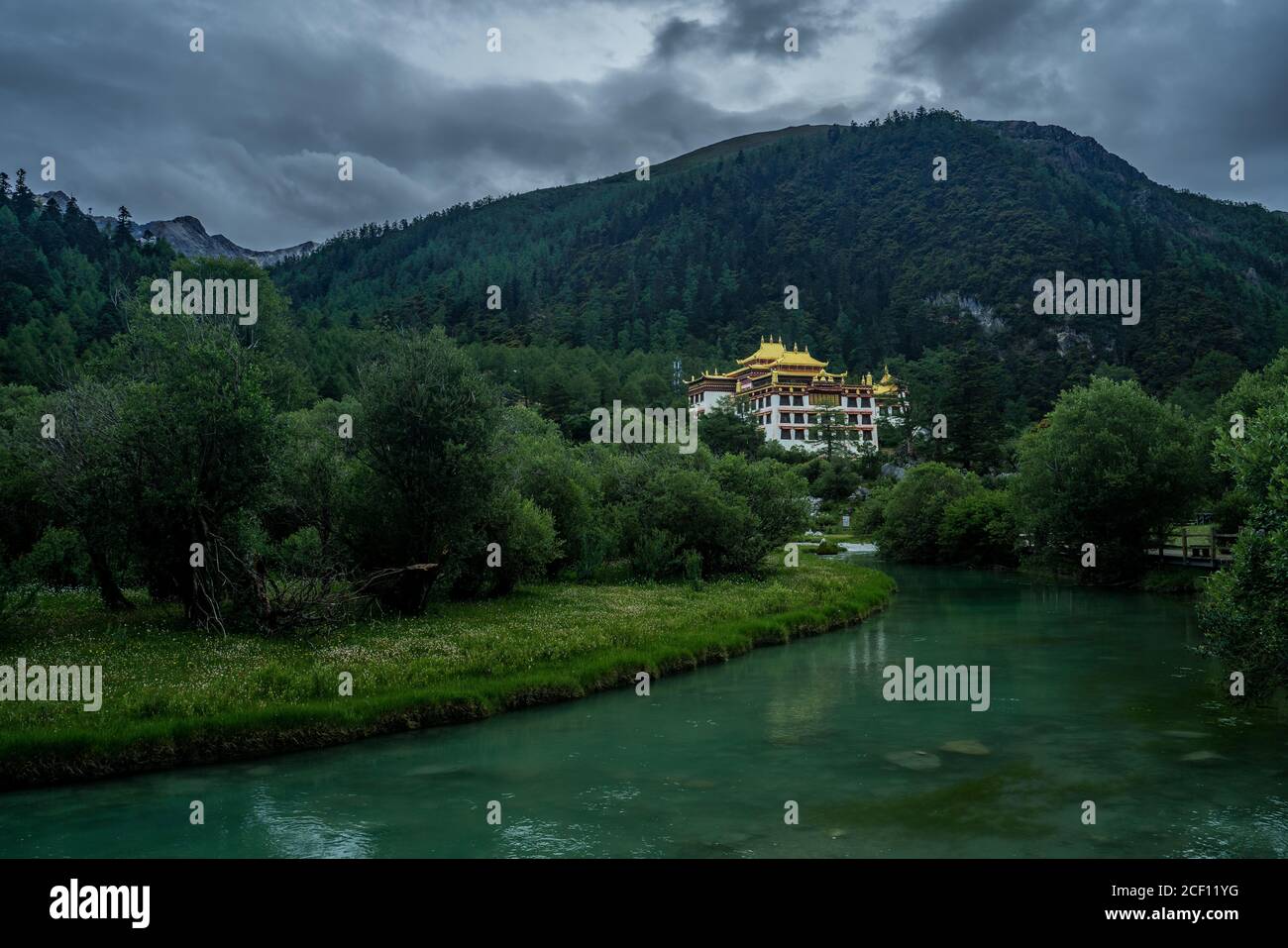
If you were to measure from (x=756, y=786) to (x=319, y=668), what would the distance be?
9813mm

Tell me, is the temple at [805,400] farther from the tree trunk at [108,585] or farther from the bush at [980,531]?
the tree trunk at [108,585]

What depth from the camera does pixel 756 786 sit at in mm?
14945

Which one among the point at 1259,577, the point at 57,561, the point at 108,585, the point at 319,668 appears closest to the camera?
the point at 1259,577

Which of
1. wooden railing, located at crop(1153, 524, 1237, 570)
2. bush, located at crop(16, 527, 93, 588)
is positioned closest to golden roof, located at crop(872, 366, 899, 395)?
wooden railing, located at crop(1153, 524, 1237, 570)

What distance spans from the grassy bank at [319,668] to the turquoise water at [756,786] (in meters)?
0.54

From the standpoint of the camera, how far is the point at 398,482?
89.6 ft

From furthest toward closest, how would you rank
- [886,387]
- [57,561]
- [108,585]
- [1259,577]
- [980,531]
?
[886,387] → [980,531] → [57,561] → [108,585] → [1259,577]

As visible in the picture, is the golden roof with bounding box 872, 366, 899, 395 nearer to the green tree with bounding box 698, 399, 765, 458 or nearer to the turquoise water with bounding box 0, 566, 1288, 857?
the green tree with bounding box 698, 399, 765, 458

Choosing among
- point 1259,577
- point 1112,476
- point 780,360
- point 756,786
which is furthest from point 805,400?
point 756,786

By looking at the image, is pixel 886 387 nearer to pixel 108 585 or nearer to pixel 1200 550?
pixel 1200 550

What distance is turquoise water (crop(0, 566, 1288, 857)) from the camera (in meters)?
12.4

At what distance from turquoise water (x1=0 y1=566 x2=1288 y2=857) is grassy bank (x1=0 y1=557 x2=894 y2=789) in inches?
21.4

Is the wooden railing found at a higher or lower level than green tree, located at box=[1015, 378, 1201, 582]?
lower

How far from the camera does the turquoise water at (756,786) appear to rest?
12398 mm
